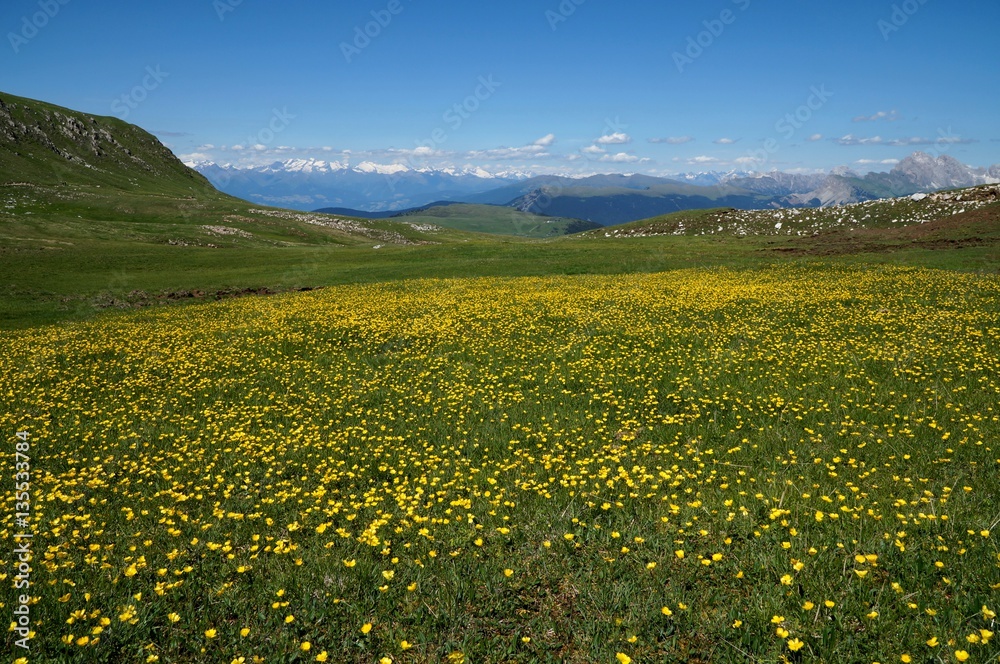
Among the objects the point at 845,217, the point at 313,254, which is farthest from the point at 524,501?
the point at 845,217

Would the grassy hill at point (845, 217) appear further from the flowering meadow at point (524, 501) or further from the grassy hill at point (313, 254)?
the flowering meadow at point (524, 501)

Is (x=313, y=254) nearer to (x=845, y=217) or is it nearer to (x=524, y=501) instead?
(x=524, y=501)

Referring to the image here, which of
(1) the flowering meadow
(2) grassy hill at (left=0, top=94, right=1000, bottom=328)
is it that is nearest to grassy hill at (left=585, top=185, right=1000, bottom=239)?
(2) grassy hill at (left=0, top=94, right=1000, bottom=328)

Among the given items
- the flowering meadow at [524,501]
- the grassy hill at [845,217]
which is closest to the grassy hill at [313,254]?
the grassy hill at [845,217]

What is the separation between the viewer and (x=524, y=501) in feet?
29.8

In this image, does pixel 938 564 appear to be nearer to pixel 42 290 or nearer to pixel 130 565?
pixel 130 565

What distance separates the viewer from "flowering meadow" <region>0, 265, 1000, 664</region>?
598 cm

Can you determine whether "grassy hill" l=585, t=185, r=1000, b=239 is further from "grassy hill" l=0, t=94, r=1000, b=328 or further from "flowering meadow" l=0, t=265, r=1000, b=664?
"flowering meadow" l=0, t=265, r=1000, b=664

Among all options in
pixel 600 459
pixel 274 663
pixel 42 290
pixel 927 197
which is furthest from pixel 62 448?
pixel 927 197

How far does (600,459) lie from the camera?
411 inches

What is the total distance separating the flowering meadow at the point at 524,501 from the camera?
5.98 m

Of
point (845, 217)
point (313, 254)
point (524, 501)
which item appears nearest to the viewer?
point (524, 501)

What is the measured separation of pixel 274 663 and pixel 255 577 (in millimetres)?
1867

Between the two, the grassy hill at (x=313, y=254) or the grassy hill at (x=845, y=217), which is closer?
the grassy hill at (x=313, y=254)
